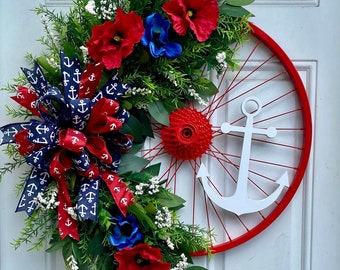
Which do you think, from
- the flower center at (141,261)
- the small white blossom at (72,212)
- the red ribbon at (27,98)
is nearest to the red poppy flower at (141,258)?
the flower center at (141,261)

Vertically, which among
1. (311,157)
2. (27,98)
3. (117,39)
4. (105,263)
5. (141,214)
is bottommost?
(105,263)

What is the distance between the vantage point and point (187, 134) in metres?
0.80

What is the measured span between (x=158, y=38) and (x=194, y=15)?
0.27 feet

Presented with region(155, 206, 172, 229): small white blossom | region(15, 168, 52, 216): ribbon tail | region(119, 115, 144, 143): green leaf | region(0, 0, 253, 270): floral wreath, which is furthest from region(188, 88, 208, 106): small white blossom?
region(15, 168, 52, 216): ribbon tail

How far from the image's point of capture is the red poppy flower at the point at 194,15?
76cm

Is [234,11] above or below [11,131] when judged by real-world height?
above

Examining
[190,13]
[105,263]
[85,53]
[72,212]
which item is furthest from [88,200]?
[190,13]

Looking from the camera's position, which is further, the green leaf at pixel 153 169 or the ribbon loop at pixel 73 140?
the green leaf at pixel 153 169

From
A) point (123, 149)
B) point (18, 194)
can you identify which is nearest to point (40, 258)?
point (18, 194)

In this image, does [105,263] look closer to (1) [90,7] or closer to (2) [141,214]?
(2) [141,214]

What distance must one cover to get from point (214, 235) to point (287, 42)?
44cm

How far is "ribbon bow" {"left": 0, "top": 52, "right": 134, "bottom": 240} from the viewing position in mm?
735

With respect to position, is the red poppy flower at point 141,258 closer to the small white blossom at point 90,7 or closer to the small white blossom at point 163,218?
the small white blossom at point 163,218

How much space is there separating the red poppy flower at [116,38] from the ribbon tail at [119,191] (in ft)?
0.69
